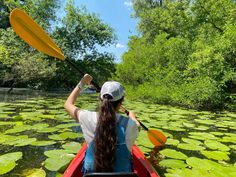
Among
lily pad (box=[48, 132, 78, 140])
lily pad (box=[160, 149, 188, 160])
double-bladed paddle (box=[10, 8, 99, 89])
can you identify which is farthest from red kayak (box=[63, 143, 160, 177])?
lily pad (box=[48, 132, 78, 140])

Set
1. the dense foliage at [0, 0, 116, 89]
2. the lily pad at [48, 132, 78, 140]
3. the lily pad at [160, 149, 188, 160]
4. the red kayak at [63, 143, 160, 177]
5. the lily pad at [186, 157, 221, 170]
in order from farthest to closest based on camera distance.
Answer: the dense foliage at [0, 0, 116, 89]
the lily pad at [48, 132, 78, 140]
the lily pad at [160, 149, 188, 160]
the lily pad at [186, 157, 221, 170]
the red kayak at [63, 143, 160, 177]

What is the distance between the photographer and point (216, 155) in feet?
13.8

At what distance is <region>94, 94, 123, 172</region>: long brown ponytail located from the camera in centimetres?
201

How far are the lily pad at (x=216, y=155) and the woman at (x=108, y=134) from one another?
2.25 metres

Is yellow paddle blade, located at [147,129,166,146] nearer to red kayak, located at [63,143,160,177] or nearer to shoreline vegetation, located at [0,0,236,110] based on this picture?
red kayak, located at [63,143,160,177]

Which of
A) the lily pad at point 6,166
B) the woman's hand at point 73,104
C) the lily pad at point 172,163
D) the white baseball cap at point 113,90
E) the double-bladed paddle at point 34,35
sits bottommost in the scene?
the lily pad at point 172,163

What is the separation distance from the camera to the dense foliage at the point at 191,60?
403 inches

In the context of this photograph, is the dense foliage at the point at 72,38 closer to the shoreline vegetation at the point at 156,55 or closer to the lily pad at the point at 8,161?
the shoreline vegetation at the point at 156,55

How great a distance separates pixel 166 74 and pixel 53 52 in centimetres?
975

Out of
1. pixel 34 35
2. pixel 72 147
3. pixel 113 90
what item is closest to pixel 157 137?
pixel 72 147

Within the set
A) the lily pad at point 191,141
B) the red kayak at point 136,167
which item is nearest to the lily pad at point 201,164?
the red kayak at point 136,167

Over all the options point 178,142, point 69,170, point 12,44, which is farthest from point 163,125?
point 12,44

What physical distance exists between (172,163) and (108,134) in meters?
1.94

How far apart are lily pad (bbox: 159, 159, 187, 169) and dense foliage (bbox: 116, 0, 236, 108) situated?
6.40 metres
